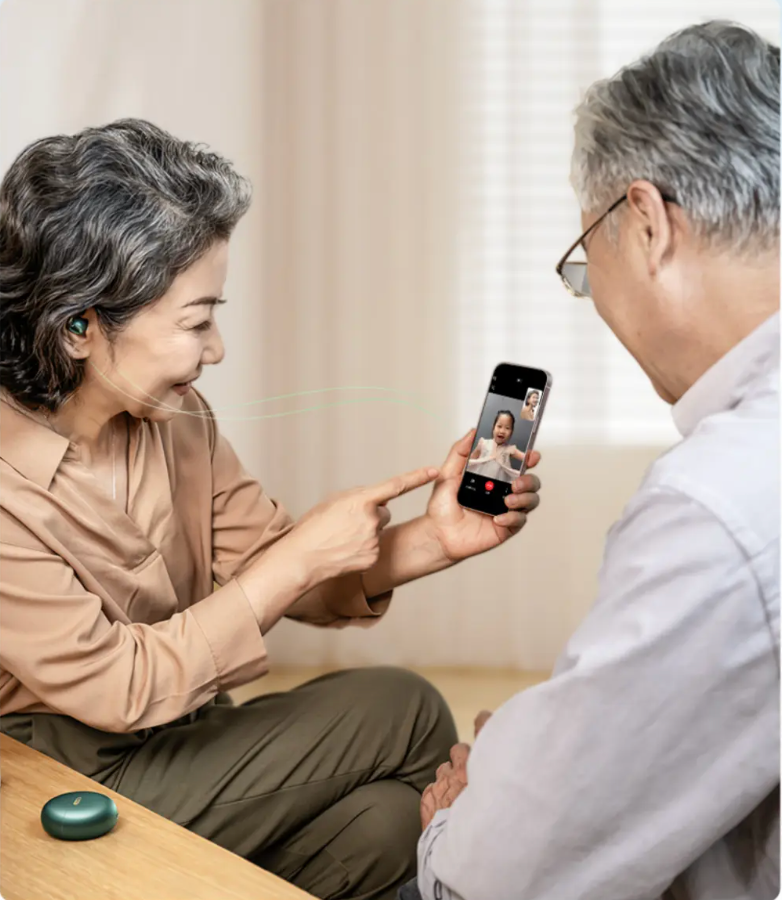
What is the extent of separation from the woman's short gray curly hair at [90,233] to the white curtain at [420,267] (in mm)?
1457

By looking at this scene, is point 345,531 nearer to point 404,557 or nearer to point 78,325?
point 404,557

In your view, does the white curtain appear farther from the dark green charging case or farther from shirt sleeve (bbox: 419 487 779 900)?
shirt sleeve (bbox: 419 487 779 900)

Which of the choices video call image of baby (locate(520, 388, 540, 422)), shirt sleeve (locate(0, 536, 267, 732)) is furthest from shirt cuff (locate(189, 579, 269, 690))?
video call image of baby (locate(520, 388, 540, 422))

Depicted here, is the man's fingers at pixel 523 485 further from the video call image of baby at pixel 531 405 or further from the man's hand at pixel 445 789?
the man's hand at pixel 445 789

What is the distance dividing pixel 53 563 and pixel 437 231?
1.86 meters

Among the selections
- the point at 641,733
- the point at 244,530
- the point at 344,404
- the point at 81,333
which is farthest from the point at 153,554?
the point at 344,404

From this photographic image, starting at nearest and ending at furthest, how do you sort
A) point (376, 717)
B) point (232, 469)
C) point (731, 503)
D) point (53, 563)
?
point (731, 503) < point (53, 563) < point (376, 717) < point (232, 469)

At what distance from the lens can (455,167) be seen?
276 cm

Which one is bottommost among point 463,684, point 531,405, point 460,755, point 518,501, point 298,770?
point 463,684

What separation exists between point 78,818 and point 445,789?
14.1 inches

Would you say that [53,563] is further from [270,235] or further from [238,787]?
[270,235]

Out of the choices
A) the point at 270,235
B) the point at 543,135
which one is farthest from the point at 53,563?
the point at 543,135

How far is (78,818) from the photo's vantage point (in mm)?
967

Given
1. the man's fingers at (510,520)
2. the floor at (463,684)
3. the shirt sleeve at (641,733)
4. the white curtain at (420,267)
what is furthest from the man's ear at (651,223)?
the white curtain at (420,267)
